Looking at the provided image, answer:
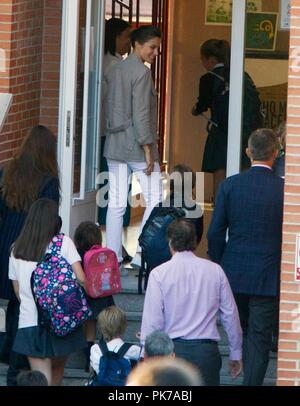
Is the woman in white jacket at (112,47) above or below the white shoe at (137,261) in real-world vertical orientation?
above

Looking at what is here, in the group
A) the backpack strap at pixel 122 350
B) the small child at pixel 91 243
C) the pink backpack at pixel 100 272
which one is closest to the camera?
the backpack strap at pixel 122 350

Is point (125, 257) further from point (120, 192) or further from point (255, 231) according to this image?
point (255, 231)

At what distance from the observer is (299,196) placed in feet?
23.6

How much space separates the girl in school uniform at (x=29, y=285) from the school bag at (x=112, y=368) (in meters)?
0.56

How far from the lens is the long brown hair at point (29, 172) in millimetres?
8234

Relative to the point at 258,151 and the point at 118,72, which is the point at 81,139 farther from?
the point at 258,151

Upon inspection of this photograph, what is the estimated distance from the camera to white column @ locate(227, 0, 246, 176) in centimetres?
1002

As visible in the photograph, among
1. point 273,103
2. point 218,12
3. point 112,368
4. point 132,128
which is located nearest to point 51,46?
point 132,128

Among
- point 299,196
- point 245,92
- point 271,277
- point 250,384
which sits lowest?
point 250,384

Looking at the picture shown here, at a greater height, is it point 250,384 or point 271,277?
point 271,277

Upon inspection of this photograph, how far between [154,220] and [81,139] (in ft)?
5.45

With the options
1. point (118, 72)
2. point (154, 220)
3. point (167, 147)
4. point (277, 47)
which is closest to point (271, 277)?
point (154, 220)

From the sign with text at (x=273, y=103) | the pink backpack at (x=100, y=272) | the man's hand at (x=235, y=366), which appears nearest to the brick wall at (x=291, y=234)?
the man's hand at (x=235, y=366)

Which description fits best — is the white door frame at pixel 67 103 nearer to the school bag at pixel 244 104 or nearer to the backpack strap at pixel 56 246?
the school bag at pixel 244 104
